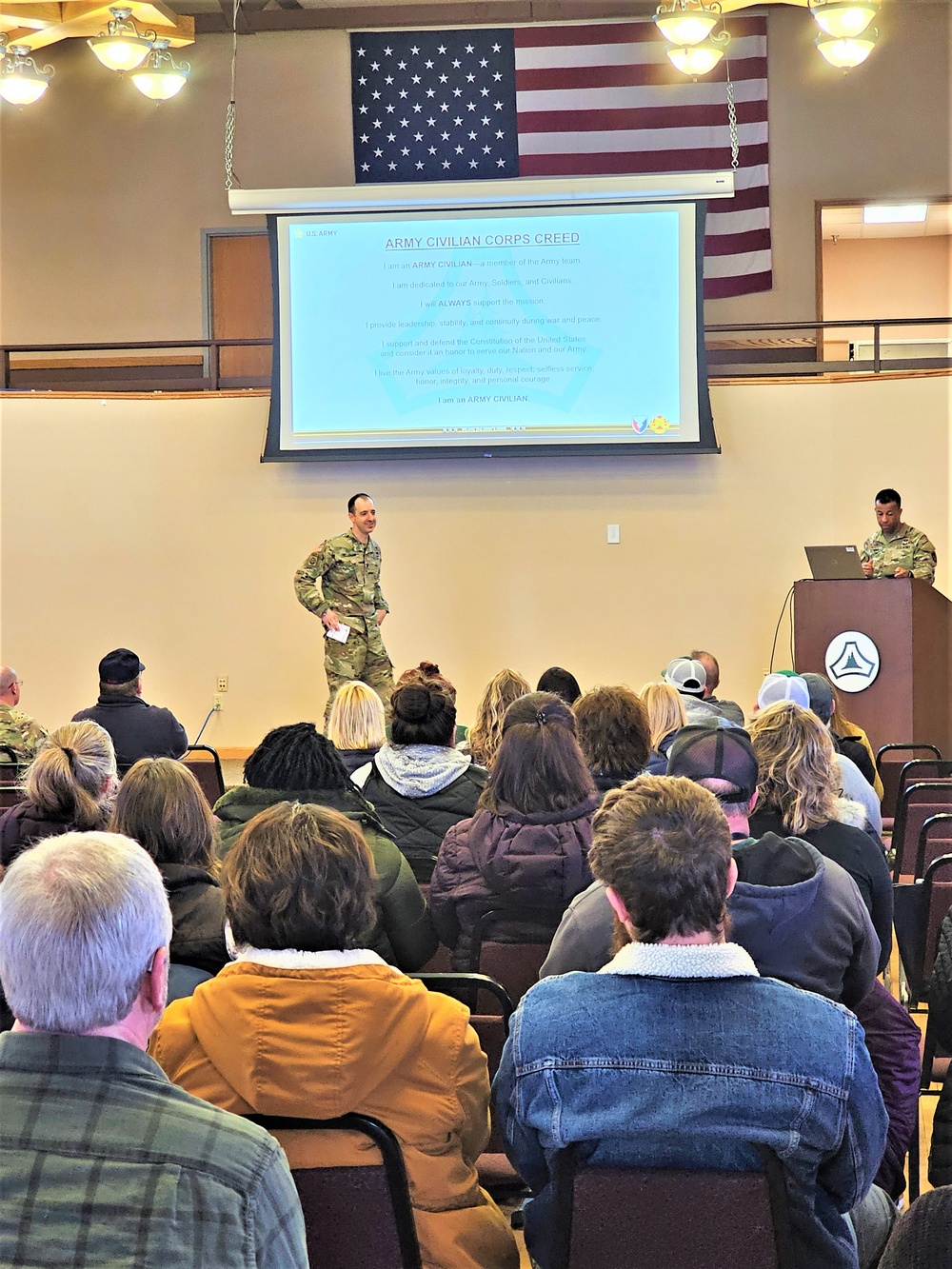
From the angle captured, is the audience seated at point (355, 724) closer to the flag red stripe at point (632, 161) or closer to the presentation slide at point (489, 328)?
the presentation slide at point (489, 328)

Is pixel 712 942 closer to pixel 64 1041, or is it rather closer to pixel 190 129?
pixel 64 1041

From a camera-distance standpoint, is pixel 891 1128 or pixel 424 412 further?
pixel 424 412

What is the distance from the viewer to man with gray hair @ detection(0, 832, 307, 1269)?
3.71 ft

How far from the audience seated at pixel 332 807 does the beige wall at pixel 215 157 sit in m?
8.01

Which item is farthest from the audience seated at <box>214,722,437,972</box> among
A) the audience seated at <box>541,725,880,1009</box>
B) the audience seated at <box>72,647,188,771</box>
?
the audience seated at <box>72,647,188,771</box>

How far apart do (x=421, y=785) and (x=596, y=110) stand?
25.7ft

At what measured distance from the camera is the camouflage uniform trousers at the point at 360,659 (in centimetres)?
778

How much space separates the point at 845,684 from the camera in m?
6.79

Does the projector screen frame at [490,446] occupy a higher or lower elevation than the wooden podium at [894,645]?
higher

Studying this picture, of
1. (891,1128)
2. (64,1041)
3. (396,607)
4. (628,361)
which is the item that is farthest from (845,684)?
(64,1041)

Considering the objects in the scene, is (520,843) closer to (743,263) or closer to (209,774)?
(209,774)

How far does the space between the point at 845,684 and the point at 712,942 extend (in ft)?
18.0

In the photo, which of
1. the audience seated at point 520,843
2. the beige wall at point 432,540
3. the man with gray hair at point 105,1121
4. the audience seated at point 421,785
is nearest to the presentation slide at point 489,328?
the beige wall at point 432,540

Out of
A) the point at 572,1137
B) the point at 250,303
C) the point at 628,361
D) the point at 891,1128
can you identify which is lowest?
the point at 891,1128
